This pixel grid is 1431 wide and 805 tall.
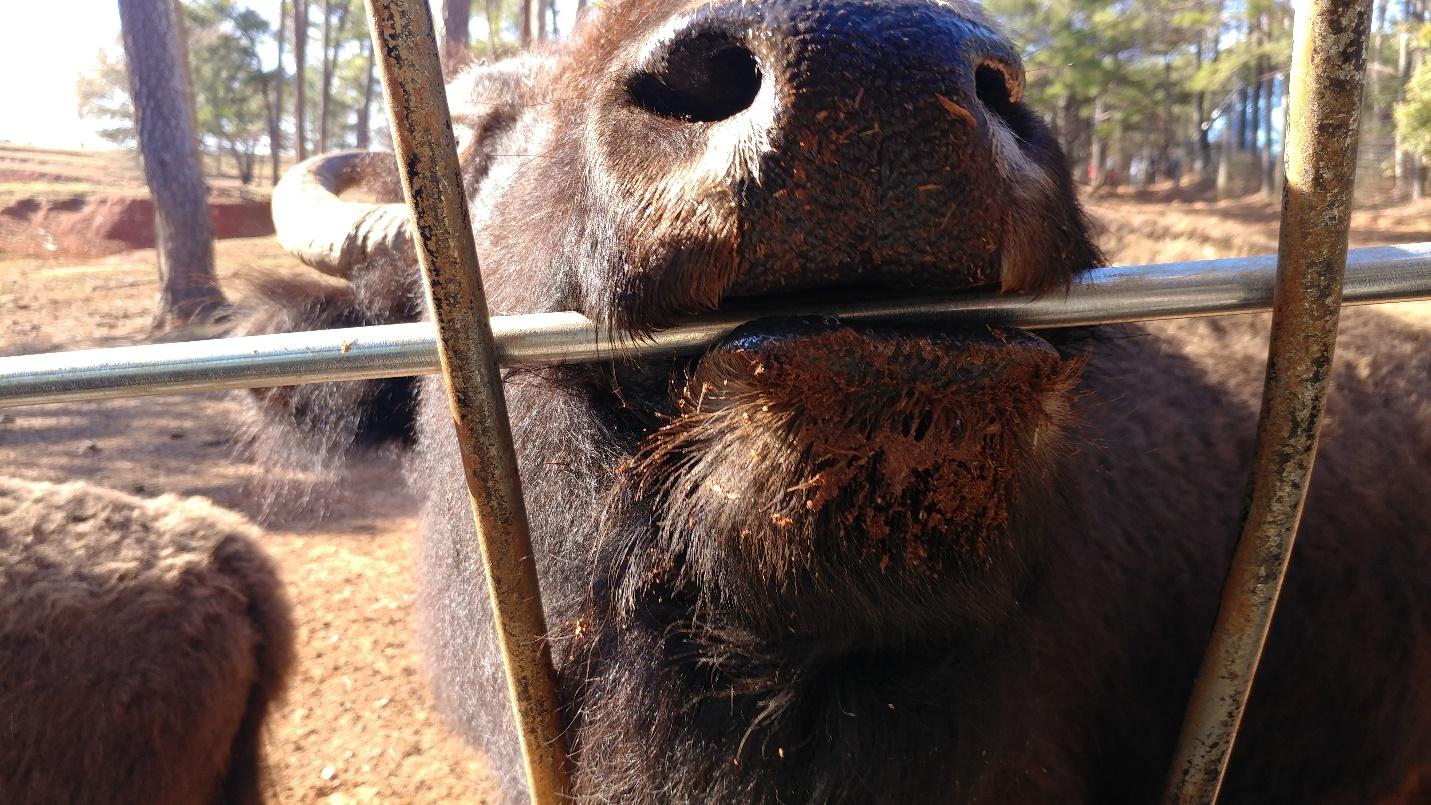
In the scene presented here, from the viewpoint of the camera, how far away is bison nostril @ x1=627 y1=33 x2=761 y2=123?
1198 millimetres

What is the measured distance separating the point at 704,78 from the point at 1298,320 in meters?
0.84

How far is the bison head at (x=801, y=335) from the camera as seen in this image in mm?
1104

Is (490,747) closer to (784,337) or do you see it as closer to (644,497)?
(644,497)

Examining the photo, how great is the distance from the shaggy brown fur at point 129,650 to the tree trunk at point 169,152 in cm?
1032

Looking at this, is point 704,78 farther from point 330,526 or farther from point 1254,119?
point 1254,119

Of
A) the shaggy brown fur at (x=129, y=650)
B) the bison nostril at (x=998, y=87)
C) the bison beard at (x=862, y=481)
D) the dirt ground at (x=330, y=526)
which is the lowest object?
the dirt ground at (x=330, y=526)

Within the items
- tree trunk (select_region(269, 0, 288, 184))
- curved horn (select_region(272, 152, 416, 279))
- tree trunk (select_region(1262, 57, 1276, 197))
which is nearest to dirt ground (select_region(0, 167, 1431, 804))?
curved horn (select_region(272, 152, 416, 279))

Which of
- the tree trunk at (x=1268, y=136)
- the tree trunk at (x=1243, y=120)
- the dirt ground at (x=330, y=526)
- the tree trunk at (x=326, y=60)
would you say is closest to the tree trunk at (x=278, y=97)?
the tree trunk at (x=326, y=60)

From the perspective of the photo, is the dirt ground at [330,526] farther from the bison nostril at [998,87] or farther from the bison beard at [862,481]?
the bison nostril at [998,87]

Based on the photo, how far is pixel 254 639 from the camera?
118 inches

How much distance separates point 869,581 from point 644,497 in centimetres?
41

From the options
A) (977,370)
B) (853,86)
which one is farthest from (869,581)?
(853,86)

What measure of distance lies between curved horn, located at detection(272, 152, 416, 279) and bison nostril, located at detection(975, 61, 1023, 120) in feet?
5.32

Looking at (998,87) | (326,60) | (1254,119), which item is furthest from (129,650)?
(1254,119)
